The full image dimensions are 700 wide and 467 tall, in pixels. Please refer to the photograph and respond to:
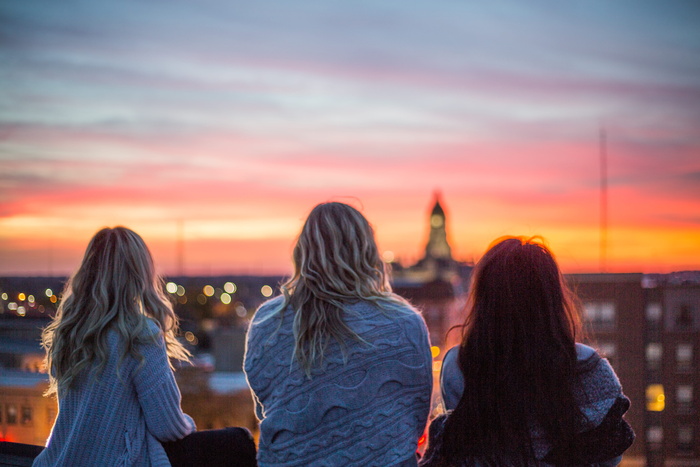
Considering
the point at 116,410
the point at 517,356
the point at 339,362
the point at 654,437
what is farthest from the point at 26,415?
the point at 654,437

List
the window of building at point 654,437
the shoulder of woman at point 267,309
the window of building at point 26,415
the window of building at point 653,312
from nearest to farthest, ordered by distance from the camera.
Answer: the shoulder of woman at point 267,309 < the window of building at point 26,415 < the window of building at point 654,437 < the window of building at point 653,312

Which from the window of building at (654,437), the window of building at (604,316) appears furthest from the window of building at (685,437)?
the window of building at (604,316)

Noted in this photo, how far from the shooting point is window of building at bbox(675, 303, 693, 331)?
4.25 meters

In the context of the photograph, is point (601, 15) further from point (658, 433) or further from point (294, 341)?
point (294, 341)

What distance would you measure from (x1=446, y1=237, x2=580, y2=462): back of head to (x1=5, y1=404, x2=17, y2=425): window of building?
2.85 m

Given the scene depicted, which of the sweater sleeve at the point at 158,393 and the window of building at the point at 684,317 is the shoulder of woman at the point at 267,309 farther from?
the window of building at the point at 684,317

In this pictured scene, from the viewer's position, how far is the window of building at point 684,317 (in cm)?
425

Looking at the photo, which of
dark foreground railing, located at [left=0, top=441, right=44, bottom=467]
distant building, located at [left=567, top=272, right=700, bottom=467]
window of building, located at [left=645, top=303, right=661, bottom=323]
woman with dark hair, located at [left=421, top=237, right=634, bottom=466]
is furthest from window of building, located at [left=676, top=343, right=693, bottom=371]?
dark foreground railing, located at [left=0, top=441, right=44, bottom=467]

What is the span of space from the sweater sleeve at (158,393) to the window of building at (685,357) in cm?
341

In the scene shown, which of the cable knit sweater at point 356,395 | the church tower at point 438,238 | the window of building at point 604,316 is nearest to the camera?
the cable knit sweater at point 356,395

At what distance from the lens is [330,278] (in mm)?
2125

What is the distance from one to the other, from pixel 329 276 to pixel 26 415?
2.53m

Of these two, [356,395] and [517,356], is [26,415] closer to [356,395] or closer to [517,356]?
[356,395]

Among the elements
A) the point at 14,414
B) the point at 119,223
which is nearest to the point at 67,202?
the point at 14,414
